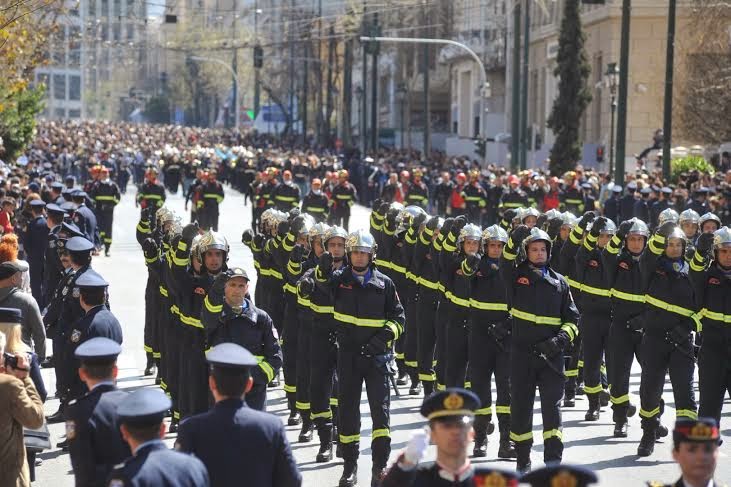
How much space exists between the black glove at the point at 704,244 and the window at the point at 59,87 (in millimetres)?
176907

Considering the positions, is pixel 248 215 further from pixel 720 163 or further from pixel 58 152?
pixel 58 152

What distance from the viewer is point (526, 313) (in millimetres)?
11789

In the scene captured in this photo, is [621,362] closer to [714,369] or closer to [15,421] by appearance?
[714,369]

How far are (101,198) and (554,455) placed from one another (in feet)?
66.1

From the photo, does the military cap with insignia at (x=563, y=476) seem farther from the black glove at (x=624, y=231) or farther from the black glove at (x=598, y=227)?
the black glove at (x=598, y=227)

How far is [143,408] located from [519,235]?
653 cm

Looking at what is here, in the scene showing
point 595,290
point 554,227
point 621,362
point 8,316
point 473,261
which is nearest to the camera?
point 8,316

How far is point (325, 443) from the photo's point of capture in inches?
493

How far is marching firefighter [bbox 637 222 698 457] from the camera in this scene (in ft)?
40.8

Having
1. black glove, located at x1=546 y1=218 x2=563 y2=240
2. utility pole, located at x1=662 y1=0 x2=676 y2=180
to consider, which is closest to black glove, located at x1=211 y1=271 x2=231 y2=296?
black glove, located at x1=546 y1=218 x2=563 y2=240

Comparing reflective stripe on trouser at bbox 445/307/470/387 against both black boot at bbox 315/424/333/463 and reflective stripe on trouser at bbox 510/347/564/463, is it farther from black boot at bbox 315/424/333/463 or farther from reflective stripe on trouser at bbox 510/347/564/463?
reflective stripe on trouser at bbox 510/347/564/463

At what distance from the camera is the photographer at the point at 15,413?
8.21 metres

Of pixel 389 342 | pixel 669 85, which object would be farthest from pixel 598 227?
pixel 669 85

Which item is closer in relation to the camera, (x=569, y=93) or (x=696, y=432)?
(x=696, y=432)
